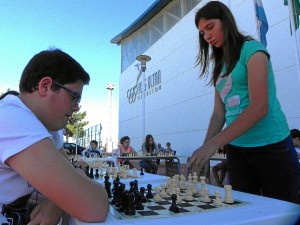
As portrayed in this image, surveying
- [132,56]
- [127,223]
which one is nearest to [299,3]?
[127,223]

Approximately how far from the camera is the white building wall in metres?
6.05

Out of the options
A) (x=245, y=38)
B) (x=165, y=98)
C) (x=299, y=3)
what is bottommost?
(x=245, y=38)

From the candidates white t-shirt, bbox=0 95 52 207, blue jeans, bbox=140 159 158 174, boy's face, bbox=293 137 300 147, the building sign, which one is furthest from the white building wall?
white t-shirt, bbox=0 95 52 207

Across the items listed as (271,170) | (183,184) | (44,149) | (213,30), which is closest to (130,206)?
(44,149)

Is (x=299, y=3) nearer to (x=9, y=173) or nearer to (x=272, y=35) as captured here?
(x=272, y=35)

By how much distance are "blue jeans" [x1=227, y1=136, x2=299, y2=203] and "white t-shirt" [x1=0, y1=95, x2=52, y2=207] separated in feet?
2.92

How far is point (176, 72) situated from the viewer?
11.5 metres

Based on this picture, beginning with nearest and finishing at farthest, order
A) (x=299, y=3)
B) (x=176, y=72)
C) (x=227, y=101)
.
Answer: (x=227, y=101) < (x=299, y=3) < (x=176, y=72)

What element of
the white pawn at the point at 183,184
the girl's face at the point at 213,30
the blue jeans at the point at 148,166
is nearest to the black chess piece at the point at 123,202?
the white pawn at the point at 183,184

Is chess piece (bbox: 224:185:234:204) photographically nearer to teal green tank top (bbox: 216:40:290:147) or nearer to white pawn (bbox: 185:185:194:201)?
white pawn (bbox: 185:185:194:201)

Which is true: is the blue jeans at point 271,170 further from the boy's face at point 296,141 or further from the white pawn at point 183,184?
the boy's face at point 296,141

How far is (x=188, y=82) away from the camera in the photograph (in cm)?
1054

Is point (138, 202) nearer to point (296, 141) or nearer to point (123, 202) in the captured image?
point (123, 202)

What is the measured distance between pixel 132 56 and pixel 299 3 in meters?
14.1
